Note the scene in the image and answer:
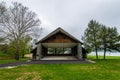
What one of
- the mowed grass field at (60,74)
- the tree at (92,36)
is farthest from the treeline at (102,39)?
the mowed grass field at (60,74)

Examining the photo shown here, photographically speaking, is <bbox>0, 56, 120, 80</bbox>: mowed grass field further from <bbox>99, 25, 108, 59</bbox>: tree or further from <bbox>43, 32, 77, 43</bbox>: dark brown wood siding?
<bbox>99, 25, 108, 59</bbox>: tree

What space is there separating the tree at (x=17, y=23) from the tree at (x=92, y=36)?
41.5 feet

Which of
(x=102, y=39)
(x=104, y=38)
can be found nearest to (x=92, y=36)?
(x=102, y=39)

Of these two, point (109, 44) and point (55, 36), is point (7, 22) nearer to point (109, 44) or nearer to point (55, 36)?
point (55, 36)

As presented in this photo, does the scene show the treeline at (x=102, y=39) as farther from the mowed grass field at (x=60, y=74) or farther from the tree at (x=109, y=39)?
the mowed grass field at (x=60, y=74)

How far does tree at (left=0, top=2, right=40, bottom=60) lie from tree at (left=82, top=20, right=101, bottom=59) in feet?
41.5

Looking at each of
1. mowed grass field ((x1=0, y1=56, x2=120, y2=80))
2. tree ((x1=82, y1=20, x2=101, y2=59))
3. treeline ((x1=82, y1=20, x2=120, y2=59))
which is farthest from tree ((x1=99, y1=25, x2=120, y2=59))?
mowed grass field ((x1=0, y1=56, x2=120, y2=80))

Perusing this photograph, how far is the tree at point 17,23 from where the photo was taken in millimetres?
33688

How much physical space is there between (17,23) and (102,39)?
67.5ft

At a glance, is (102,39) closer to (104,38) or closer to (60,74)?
(104,38)

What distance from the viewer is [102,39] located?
3572cm

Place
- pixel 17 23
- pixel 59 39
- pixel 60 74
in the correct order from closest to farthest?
pixel 60 74, pixel 59 39, pixel 17 23

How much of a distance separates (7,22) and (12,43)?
5.17 m

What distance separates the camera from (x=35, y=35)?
35.8m
